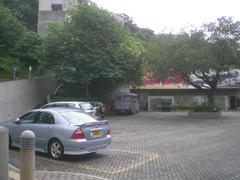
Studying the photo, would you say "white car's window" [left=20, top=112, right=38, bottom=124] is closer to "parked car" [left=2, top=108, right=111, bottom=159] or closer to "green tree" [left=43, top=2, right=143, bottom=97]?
"parked car" [left=2, top=108, right=111, bottom=159]

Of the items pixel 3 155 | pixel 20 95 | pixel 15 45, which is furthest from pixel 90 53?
pixel 3 155

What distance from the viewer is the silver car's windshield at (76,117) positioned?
541 inches

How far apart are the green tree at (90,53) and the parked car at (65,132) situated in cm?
2253

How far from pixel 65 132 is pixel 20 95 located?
71.4ft

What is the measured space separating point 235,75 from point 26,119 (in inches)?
1130

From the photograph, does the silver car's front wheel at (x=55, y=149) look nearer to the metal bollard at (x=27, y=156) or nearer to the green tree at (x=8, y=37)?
the metal bollard at (x=27, y=156)

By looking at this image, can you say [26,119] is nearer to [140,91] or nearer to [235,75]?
[235,75]

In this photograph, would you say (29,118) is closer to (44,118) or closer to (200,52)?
(44,118)

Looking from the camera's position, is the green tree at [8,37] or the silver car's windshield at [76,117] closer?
the silver car's windshield at [76,117]

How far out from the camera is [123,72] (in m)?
38.0

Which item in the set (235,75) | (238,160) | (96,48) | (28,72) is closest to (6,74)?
(28,72)

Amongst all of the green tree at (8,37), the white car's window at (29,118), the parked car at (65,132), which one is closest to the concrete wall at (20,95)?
the green tree at (8,37)

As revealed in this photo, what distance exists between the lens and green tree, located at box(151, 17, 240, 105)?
35.4 meters

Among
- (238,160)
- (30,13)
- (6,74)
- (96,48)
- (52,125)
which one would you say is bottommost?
(238,160)
